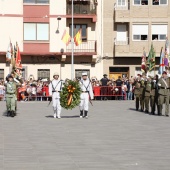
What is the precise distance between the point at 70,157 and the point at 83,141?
304cm

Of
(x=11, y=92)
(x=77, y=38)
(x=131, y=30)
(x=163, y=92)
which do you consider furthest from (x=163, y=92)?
(x=131, y=30)

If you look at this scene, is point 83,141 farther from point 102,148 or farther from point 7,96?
point 7,96

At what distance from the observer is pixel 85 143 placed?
15320mm

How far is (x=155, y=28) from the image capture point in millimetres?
48531

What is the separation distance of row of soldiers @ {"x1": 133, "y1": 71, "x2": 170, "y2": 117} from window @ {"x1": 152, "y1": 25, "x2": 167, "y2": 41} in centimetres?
1929

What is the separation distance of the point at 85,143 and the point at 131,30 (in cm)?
3367

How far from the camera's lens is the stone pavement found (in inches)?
465

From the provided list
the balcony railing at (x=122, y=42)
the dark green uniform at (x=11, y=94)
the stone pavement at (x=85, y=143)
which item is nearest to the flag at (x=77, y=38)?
the balcony railing at (x=122, y=42)

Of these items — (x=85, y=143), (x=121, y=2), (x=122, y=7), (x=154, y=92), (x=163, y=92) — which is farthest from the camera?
(x=121, y=2)

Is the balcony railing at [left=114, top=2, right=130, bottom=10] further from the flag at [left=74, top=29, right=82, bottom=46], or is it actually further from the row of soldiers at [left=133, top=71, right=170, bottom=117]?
the row of soldiers at [left=133, top=71, right=170, bottom=117]

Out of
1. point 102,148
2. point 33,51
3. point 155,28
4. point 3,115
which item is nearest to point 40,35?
point 33,51

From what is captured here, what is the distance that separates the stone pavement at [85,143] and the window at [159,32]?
2532 centimetres

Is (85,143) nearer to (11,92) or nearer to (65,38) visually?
(11,92)

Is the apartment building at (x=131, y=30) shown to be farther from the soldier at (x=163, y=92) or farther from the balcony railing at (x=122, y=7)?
the soldier at (x=163, y=92)
